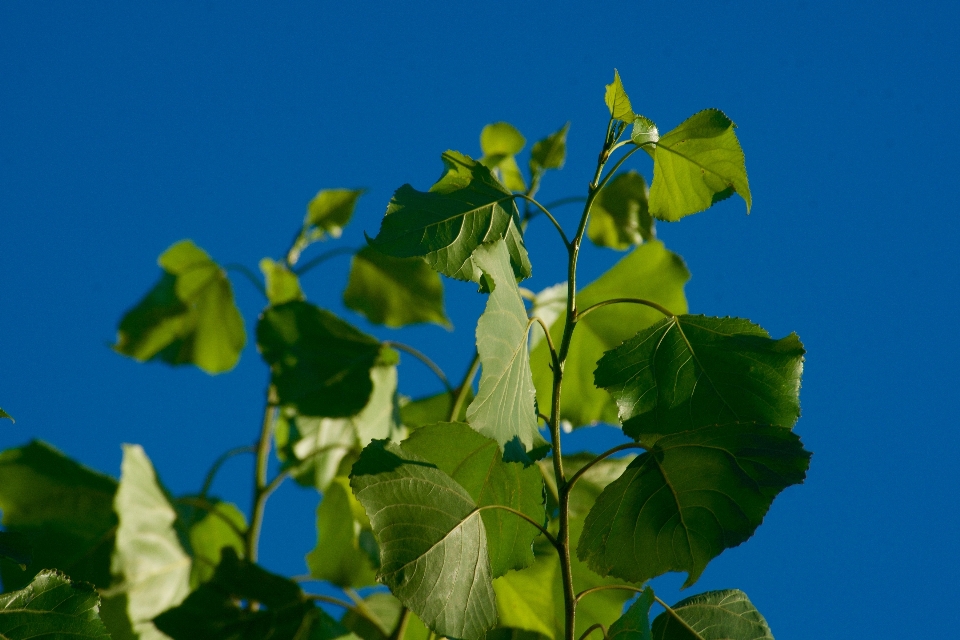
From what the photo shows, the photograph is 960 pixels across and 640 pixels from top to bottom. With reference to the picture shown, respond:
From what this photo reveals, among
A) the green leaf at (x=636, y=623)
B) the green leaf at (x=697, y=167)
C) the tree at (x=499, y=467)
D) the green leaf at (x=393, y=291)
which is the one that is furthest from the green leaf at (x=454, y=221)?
the green leaf at (x=393, y=291)

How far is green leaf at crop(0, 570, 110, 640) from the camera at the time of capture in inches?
16.5

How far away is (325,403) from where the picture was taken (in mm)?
850

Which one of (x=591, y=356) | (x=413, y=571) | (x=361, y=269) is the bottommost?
(x=413, y=571)

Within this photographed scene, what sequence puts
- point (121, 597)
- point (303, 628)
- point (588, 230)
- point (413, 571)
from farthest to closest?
point (588, 230)
point (121, 597)
point (303, 628)
point (413, 571)

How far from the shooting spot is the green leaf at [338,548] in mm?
847

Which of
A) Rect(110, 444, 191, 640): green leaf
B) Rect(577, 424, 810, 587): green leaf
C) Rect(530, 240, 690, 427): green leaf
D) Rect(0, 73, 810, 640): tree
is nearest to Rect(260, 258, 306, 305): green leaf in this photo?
Rect(0, 73, 810, 640): tree

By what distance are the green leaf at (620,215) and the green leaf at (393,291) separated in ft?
0.68

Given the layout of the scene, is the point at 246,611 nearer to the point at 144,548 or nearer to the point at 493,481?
the point at 144,548

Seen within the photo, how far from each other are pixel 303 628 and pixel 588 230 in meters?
0.51

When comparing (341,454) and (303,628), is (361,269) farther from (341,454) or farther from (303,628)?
(303,628)

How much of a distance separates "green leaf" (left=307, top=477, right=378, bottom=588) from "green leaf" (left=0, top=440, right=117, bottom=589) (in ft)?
0.69

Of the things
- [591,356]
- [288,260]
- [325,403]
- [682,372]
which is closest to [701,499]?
[682,372]

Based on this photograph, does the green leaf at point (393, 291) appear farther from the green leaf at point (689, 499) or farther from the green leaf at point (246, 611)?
the green leaf at point (689, 499)

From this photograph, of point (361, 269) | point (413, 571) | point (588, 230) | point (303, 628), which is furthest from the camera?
point (361, 269)
